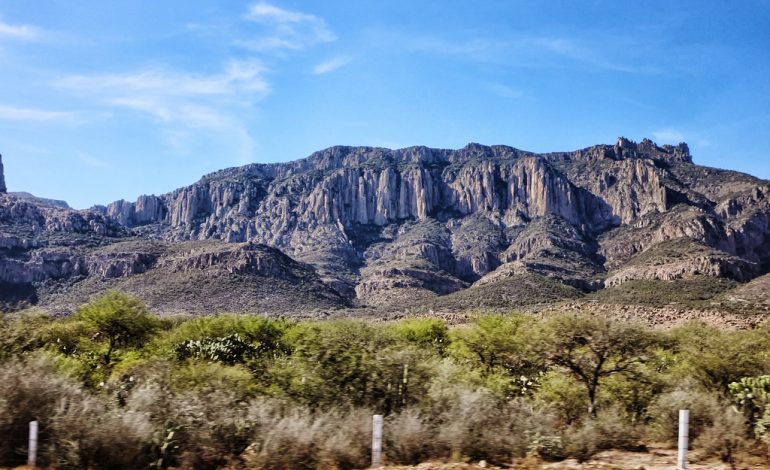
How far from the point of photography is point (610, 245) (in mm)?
153000

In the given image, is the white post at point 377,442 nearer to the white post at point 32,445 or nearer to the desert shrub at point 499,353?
the white post at point 32,445

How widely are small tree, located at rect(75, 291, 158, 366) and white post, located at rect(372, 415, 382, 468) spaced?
17037 millimetres

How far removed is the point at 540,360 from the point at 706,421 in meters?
5.13

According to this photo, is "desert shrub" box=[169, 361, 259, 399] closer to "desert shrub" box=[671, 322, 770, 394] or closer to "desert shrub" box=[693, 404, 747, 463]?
"desert shrub" box=[693, 404, 747, 463]

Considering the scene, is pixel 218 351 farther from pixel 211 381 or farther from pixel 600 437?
pixel 600 437

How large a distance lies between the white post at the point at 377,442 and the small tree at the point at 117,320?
17037 mm

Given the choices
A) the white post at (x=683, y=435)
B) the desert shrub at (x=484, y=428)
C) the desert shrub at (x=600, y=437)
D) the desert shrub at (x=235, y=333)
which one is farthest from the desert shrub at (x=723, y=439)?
the desert shrub at (x=235, y=333)

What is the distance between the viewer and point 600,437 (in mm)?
12500

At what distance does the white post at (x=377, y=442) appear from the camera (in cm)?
1005

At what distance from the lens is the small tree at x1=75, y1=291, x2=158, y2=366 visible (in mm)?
23719

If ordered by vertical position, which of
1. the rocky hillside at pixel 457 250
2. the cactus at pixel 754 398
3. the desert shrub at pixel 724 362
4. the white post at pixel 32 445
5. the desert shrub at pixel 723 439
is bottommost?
the white post at pixel 32 445

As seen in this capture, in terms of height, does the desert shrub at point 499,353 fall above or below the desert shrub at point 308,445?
above

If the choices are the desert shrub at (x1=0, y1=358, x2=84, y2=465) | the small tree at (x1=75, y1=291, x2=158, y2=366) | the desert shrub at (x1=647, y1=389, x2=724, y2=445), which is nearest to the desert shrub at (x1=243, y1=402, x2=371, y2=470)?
the desert shrub at (x1=0, y1=358, x2=84, y2=465)

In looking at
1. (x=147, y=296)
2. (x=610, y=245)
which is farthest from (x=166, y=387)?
(x=610, y=245)
